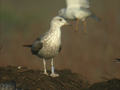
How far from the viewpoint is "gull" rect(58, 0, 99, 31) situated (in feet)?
31.9

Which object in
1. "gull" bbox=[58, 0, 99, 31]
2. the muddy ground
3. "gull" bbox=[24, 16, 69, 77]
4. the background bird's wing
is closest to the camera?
the muddy ground

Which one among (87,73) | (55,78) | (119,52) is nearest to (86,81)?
(55,78)

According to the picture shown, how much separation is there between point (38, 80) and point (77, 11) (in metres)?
2.42

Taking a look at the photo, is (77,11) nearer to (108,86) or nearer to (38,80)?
(38,80)

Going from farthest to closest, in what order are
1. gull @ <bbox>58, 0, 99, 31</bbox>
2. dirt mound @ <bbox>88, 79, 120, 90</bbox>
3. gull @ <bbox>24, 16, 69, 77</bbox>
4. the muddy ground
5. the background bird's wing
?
the background bird's wing → gull @ <bbox>58, 0, 99, 31</bbox> → gull @ <bbox>24, 16, 69, 77</bbox> → the muddy ground → dirt mound @ <bbox>88, 79, 120, 90</bbox>

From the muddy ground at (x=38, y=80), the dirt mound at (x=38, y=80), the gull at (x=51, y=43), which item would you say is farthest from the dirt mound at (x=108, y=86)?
the gull at (x=51, y=43)

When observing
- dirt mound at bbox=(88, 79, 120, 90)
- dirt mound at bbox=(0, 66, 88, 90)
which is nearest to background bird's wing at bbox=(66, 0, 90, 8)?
dirt mound at bbox=(0, 66, 88, 90)

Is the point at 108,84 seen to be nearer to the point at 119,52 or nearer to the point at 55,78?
the point at 55,78

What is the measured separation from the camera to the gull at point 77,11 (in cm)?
973

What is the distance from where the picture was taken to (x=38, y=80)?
7.93 metres

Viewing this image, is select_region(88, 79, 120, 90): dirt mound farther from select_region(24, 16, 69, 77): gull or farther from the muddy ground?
select_region(24, 16, 69, 77): gull

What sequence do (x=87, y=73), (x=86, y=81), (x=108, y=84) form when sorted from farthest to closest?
(x=87, y=73), (x=86, y=81), (x=108, y=84)

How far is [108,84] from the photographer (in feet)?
23.1

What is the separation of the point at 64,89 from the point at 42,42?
0.92 metres
